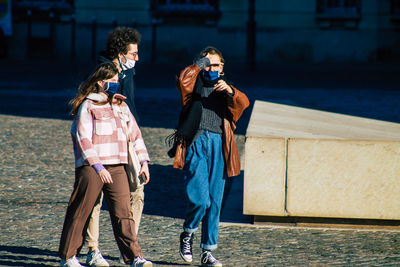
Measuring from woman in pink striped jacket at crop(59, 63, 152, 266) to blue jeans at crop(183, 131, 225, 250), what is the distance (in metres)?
0.43

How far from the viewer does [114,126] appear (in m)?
4.60

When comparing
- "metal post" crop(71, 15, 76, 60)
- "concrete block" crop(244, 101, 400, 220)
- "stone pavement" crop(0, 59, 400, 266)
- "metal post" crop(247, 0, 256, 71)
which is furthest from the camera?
"metal post" crop(71, 15, 76, 60)

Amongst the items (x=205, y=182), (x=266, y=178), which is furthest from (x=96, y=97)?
(x=266, y=178)

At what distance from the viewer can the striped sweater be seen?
4461 mm

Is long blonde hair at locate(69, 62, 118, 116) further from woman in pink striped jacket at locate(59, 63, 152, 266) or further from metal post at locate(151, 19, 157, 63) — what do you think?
metal post at locate(151, 19, 157, 63)

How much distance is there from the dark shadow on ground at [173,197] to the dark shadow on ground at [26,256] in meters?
1.49

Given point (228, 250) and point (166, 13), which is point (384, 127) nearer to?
point (228, 250)

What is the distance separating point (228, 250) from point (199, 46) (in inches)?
757

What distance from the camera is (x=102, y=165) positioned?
4.46 meters

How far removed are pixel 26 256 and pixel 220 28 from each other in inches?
775

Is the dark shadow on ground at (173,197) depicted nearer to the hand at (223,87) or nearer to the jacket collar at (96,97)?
the hand at (223,87)

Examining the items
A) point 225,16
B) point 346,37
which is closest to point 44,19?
point 225,16

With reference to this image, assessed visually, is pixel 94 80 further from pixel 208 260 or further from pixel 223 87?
pixel 208 260

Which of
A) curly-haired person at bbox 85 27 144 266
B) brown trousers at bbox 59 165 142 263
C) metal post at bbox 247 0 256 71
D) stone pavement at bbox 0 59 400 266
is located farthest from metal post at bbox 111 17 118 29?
brown trousers at bbox 59 165 142 263
